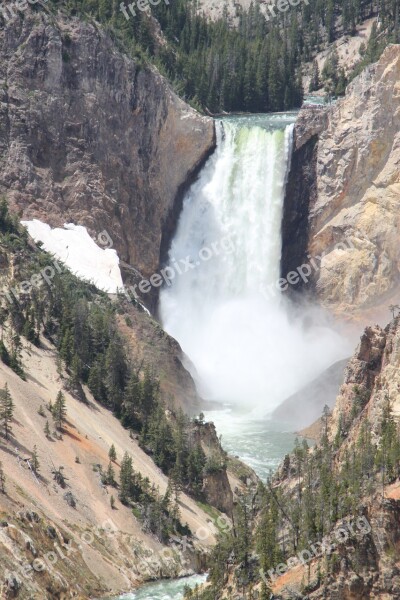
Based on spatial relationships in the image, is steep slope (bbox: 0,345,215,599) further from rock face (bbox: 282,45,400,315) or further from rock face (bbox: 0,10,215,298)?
rock face (bbox: 282,45,400,315)

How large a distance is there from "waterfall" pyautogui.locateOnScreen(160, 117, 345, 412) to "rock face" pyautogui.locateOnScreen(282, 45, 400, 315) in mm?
3036

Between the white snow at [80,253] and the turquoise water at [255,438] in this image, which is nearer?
the turquoise water at [255,438]

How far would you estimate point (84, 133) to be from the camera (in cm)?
11369

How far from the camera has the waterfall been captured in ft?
392

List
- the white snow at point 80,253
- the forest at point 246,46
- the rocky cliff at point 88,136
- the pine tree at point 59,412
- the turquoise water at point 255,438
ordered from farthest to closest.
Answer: the forest at point 246,46, the rocky cliff at point 88,136, the white snow at point 80,253, the turquoise water at point 255,438, the pine tree at point 59,412

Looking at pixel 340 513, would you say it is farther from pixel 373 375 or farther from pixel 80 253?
pixel 80 253

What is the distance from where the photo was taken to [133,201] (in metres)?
117

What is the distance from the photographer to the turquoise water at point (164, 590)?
62.5 meters

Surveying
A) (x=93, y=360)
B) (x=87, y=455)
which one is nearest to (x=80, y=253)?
(x=93, y=360)

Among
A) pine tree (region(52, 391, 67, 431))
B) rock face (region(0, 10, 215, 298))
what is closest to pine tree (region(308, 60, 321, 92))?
rock face (region(0, 10, 215, 298))

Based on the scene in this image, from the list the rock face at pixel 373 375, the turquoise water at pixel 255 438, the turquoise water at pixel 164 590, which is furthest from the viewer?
the turquoise water at pixel 255 438

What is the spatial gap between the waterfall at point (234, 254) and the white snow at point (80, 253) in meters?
13.2

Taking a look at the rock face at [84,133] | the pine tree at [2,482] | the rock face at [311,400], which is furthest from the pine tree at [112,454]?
the rock face at [84,133]

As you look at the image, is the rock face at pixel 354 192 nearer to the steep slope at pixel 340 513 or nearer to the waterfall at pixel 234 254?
the waterfall at pixel 234 254
